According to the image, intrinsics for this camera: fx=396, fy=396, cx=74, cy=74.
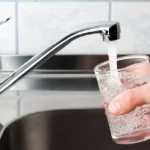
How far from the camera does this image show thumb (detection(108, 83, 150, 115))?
0.45 meters

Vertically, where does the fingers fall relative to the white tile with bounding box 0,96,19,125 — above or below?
above

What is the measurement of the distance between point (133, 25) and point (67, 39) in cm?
40

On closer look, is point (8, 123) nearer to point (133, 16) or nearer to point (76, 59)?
point (76, 59)

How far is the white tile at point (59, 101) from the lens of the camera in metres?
0.75

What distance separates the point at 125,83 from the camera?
0.46m

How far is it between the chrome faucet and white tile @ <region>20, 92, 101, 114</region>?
0.51ft

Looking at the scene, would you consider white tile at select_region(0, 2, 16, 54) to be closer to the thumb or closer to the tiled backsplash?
the tiled backsplash

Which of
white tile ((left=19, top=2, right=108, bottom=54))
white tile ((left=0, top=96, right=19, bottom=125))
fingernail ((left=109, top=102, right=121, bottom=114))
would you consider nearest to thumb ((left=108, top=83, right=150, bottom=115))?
fingernail ((left=109, top=102, right=121, bottom=114))

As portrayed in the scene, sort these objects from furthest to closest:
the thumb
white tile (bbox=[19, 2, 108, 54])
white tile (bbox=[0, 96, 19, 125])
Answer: white tile (bbox=[19, 2, 108, 54]) → white tile (bbox=[0, 96, 19, 125]) → the thumb

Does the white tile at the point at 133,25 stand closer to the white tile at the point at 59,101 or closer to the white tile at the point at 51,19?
the white tile at the point at 51,19

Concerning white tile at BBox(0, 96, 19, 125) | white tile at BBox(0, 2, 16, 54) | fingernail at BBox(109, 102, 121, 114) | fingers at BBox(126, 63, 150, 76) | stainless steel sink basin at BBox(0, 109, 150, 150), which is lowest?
stainless steel sink basin at BBox(0, 109, 150, 150)

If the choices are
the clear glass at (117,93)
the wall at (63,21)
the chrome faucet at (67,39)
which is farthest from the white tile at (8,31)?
the clear glass at (117,93)

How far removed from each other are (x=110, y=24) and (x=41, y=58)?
0.11 metres

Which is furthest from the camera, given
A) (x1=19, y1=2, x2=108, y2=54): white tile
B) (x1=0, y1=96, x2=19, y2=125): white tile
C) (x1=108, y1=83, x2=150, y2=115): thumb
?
(x1=19, y1=2, x2=108, y2=54): white tile
